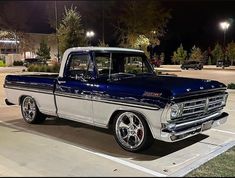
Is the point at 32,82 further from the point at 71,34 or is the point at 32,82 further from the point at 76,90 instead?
the point at 71,34

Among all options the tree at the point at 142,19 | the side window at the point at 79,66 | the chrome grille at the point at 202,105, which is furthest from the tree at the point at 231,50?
the side window at the point at 79,66

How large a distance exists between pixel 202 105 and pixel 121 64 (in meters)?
2.14

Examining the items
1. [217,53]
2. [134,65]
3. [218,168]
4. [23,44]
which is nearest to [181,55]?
[217,53]

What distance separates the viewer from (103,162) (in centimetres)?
600

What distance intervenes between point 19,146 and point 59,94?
144cm

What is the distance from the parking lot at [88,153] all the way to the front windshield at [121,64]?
1.43 meters

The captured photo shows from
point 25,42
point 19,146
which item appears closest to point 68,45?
point 19,146

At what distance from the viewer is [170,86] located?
6203 mm

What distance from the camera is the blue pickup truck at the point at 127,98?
236 inches

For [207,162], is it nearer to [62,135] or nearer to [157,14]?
[62,135]

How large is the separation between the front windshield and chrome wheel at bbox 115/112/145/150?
108 cm

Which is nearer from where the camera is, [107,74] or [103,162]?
[103,162]

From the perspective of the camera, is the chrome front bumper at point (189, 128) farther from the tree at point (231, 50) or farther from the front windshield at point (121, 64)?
the tree at point (231, 50)

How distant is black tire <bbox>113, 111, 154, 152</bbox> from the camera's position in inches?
247
